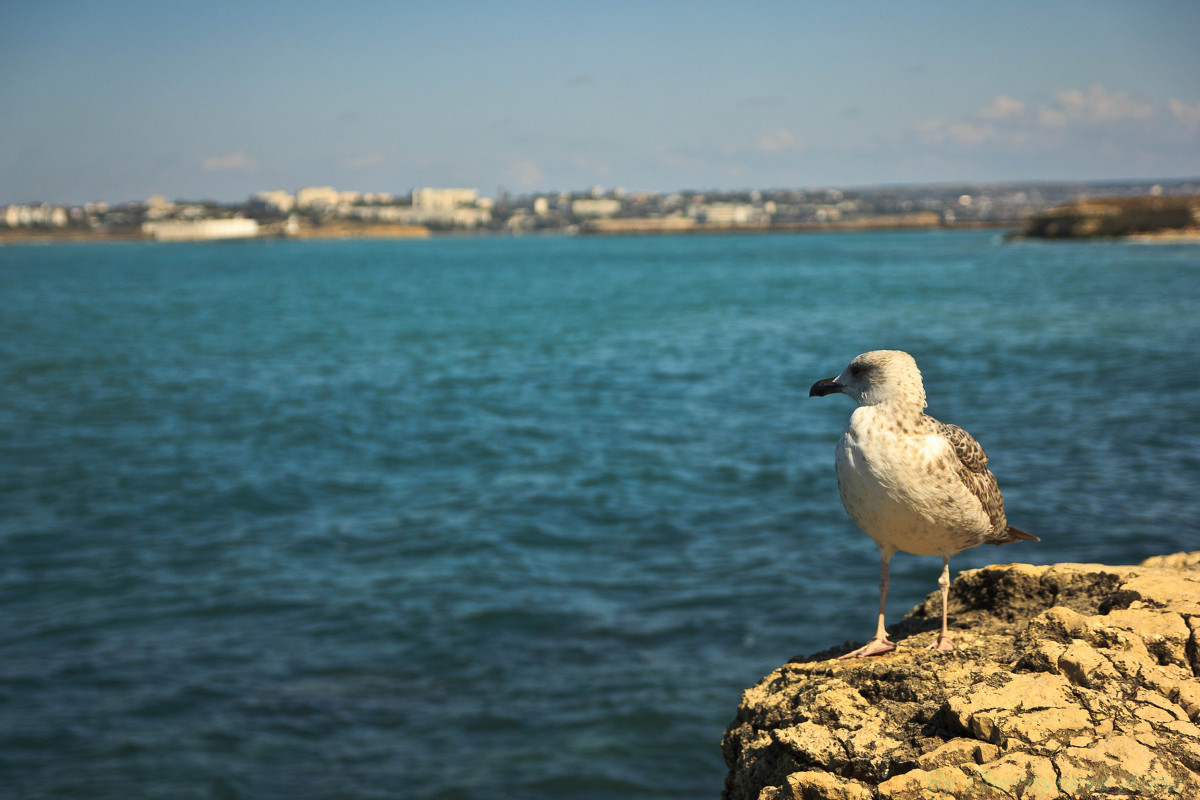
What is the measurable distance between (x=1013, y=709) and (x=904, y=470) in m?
0.91

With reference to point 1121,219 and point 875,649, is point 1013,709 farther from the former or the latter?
point 1121,219

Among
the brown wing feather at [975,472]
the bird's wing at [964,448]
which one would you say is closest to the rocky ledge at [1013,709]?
the brown wing feather at [975,472]

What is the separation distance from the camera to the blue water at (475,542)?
299 inches

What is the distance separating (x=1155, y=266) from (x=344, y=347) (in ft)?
155

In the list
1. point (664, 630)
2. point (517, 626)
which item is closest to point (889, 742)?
point (664, 630)

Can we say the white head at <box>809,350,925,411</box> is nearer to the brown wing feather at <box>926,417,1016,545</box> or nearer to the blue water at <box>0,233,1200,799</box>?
the brown wing feather at <box>926,417,1016,545</box>

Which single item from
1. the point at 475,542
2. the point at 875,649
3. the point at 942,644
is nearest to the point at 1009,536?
the point at 942,644

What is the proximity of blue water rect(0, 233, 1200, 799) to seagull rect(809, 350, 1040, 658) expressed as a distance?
413 cm

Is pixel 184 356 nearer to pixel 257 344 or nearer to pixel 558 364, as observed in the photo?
pixel 257 344

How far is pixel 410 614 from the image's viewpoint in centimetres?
987

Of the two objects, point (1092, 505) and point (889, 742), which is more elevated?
point (889, 742)

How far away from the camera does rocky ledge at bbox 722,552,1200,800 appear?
2.63 m

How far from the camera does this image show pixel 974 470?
3.65 m

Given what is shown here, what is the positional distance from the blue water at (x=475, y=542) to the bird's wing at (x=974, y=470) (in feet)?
13.5
